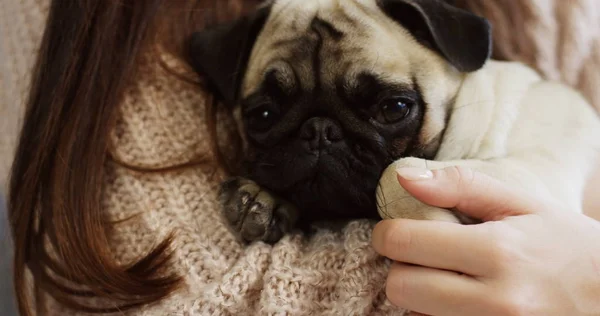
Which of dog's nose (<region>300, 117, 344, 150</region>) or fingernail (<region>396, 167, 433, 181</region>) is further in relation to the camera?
dog's nose (<region>300, 117, 344, 150</region>)

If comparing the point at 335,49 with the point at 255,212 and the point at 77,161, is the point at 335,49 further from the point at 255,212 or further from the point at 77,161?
the point at 77,161

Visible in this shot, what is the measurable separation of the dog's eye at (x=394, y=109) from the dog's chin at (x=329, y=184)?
0.29 ft

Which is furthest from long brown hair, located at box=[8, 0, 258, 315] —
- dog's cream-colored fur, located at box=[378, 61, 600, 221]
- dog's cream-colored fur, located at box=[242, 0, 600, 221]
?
dog's cream-colored fur, located at box=[378, 61, 600, 221]

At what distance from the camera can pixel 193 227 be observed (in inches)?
39.3

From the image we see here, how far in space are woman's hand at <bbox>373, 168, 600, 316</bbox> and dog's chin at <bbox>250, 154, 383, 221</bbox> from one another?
0.11m

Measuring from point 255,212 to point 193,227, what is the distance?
0.11 m

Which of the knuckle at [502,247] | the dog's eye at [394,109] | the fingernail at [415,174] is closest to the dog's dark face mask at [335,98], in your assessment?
the dog's eye at [394,109]

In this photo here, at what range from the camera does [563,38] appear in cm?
132

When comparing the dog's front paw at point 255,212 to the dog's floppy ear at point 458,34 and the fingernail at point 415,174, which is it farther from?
the dog's floppy ear at point 458,34

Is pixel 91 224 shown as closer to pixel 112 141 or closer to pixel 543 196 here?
pixel 112 141

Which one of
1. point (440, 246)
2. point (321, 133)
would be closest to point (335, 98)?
point (321, 133)

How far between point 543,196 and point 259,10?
26.2 inches

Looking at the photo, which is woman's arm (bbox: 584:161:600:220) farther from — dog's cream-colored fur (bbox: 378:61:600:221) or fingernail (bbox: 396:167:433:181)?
fingernail (bbox: 396:167:433:181)

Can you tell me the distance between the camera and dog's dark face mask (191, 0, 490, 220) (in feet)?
3.25
